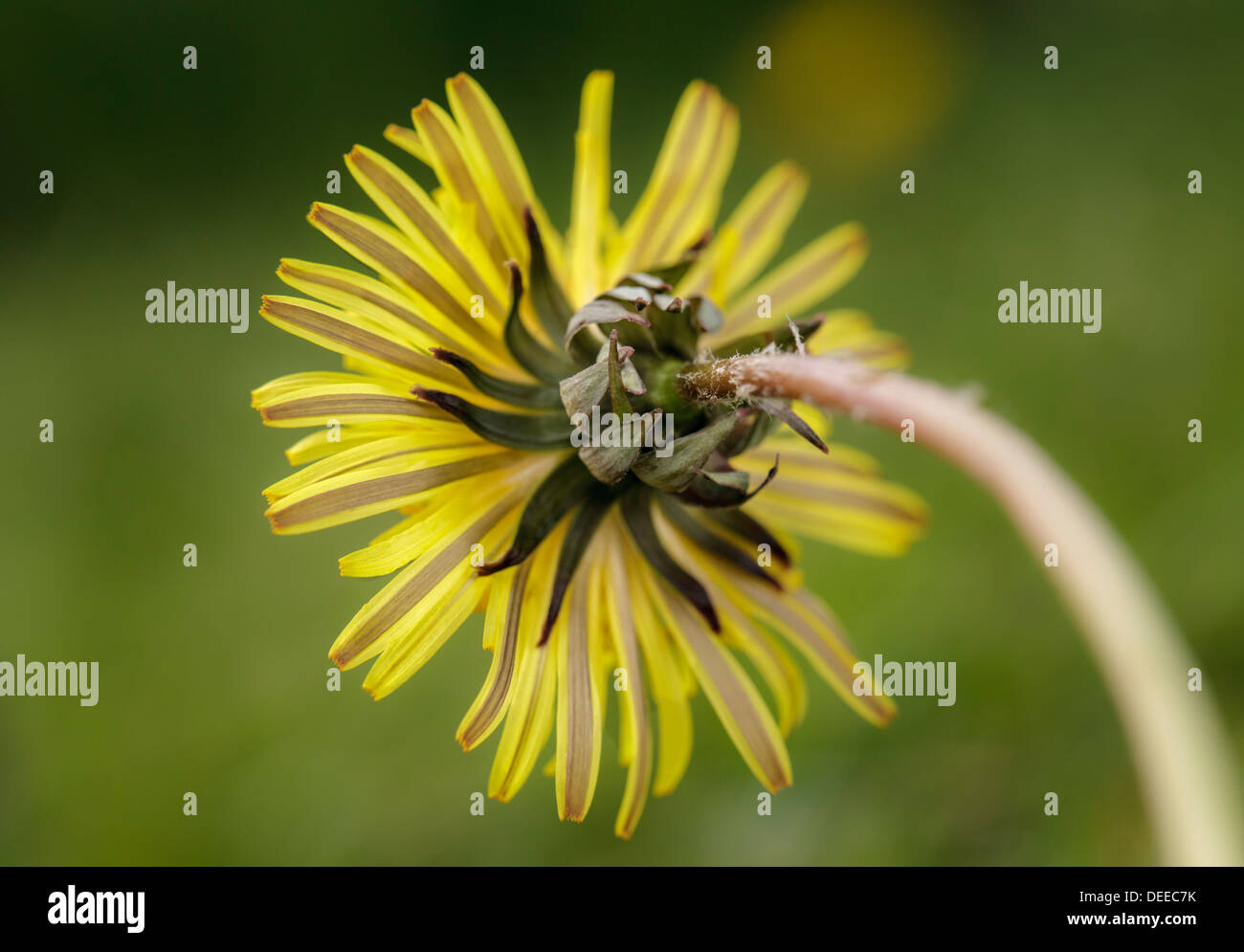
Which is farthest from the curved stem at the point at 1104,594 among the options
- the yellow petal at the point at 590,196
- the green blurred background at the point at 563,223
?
the green blurred background at the point at 563,223

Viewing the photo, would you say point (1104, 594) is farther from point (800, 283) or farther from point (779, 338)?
point (800, 283)

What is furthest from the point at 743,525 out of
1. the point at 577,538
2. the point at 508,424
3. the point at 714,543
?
the point at 508,424

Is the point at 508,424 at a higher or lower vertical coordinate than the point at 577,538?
higher

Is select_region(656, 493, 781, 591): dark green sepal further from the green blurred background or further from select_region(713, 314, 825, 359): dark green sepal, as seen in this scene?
the green blurred background

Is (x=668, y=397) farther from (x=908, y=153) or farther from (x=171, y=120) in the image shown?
(x=171, y=120)

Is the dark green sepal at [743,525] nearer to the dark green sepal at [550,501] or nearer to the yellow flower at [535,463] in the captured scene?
the yellow flower at [535,463]
